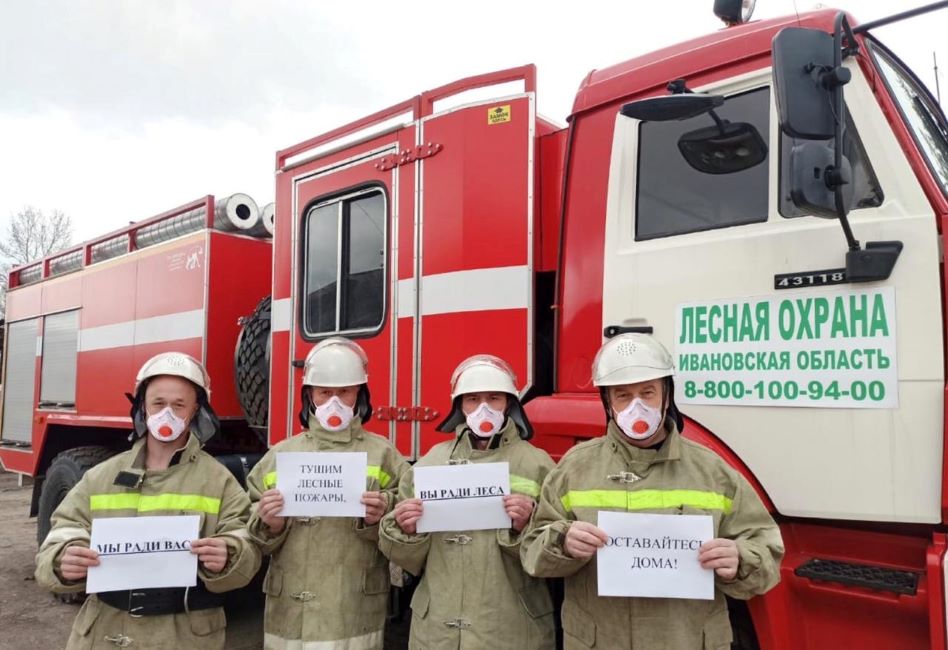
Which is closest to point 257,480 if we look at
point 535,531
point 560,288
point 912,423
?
point 535,531

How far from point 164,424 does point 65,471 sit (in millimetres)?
3722

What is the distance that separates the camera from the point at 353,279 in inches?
138

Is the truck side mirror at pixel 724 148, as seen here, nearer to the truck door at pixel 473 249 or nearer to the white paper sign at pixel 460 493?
the truck door at pixel 473 249

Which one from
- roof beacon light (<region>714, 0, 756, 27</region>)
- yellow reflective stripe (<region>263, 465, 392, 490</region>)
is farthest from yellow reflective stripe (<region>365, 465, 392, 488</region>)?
roof beacon light (<region>714, 0, 756, 27</region>)

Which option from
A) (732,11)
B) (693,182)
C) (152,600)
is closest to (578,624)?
(152,600)

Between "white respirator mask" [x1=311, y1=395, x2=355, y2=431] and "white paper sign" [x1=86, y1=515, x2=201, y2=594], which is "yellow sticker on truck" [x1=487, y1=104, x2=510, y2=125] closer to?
"white respirator mask" [x1=311, y1=395, x2=355, y2=431]

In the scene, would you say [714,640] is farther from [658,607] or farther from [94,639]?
[94,639]

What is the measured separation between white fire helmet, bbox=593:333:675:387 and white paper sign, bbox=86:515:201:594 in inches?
50.9

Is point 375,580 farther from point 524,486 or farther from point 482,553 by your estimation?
point 524,486

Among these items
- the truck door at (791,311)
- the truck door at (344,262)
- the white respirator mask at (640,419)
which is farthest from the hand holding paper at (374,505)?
the truck door at (791,311)

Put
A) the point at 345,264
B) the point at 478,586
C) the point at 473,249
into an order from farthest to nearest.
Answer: the point at 345,264 < the point at 473,249 < the point at 478,586

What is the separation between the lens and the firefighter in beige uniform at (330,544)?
8.00 feet

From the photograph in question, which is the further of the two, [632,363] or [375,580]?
[375,580]

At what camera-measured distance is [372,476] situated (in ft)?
8.26
